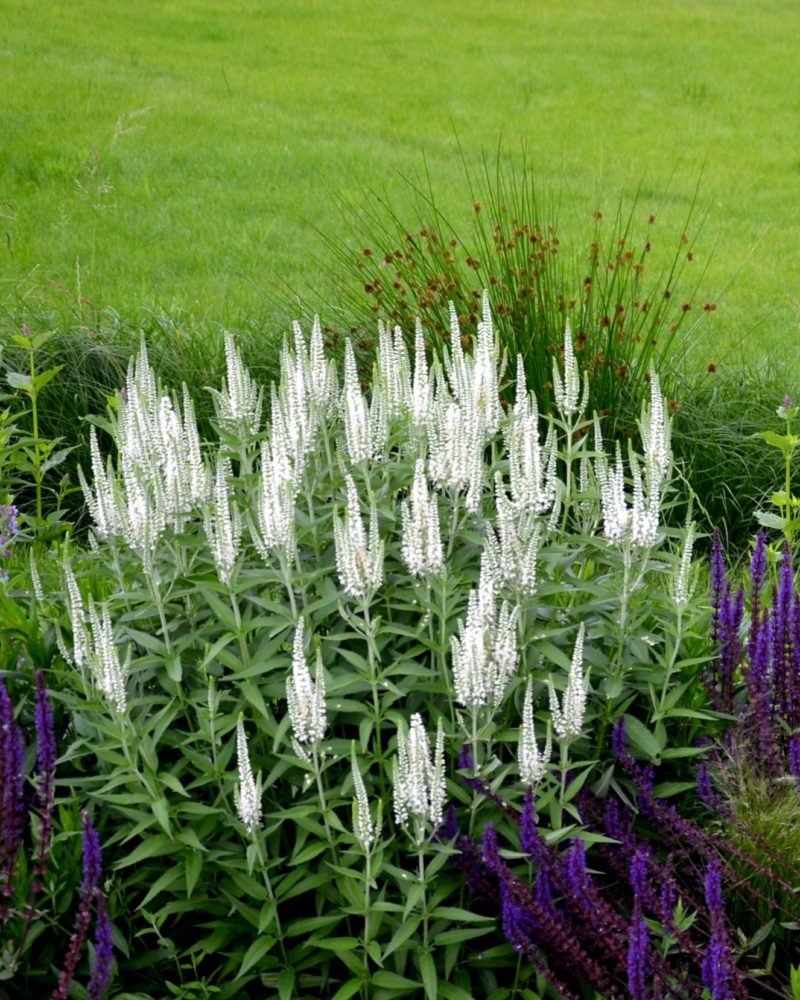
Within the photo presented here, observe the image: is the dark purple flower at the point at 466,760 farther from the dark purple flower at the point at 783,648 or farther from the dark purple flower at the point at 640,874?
the dark purple flower at the point at 783,648

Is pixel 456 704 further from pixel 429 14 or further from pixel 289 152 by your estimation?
pixel 429 14

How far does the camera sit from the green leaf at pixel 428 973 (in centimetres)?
309

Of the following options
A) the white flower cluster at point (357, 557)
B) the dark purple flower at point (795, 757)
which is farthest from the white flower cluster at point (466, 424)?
the dark purple flower at point (795, 757)

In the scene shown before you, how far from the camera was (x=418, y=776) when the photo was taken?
2926 millimetres

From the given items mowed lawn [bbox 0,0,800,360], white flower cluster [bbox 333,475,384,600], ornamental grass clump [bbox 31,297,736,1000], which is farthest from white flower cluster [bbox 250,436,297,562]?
mowed lawn [bbox 0,0,800,360]

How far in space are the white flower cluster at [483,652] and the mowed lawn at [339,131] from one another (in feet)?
15.1

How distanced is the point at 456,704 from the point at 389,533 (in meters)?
0.52

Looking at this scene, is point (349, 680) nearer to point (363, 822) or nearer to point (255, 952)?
point (363, 822)

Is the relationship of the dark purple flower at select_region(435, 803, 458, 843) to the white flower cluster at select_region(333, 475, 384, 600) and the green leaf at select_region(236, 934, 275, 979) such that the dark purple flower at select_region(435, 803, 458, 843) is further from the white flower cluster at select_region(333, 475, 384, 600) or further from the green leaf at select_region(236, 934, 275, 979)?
the white flower cluster at select_region(333, 475, 384, 600)

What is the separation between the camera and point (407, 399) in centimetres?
411

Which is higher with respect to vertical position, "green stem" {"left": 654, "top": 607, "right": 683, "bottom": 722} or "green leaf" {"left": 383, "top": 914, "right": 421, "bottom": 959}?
"green stem" {"left": 654, "top": 607, "right": 683, "bottom": 722}

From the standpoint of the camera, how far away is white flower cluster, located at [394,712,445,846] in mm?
2902

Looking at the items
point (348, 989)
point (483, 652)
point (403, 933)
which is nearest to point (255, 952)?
point (348, 989)

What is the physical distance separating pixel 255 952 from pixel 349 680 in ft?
2.26
